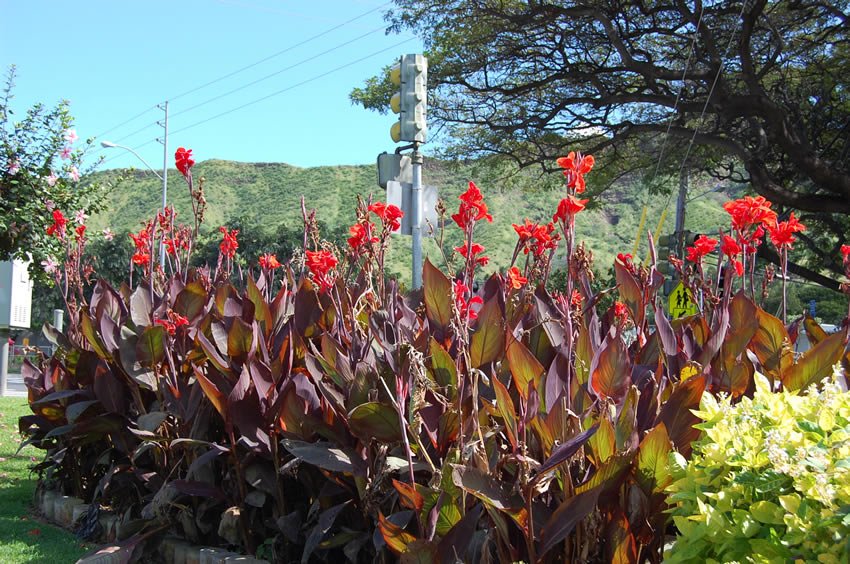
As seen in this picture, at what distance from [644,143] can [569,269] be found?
16070 millimetres

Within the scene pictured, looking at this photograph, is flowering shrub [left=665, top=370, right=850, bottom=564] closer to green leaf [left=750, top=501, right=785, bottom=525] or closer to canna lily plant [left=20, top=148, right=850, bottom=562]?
green leaf [left=750, top=501, right=785, bottom=525]

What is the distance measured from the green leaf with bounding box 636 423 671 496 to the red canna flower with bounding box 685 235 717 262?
5.15 ft

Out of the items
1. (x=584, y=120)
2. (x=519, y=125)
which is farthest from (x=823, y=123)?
(x=519, y=125)

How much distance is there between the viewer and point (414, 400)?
2262 mm

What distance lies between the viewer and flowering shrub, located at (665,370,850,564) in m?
1.56

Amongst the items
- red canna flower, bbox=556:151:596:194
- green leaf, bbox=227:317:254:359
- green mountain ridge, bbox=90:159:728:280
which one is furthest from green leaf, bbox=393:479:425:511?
green mountain ridge, bbox=90:159:728:280

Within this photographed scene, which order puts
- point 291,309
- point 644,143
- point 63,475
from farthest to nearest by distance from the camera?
point 644,143 < point 63,475 < point 291,309

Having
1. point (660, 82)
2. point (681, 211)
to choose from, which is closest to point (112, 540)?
point (660, 82)

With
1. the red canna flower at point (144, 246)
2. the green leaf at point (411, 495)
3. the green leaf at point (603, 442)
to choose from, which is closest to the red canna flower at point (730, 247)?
the green leaf at point (603, 442)

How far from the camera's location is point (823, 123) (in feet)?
51.8

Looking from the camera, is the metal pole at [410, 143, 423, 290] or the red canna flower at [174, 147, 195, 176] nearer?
the red canna flower at [174, 147, 195, 176]

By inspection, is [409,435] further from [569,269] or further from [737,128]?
[737,128]

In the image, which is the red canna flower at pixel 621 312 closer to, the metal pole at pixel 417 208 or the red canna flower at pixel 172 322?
the red canna flower at pixel 172 322

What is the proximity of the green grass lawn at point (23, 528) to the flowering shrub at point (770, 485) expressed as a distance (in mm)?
2969
